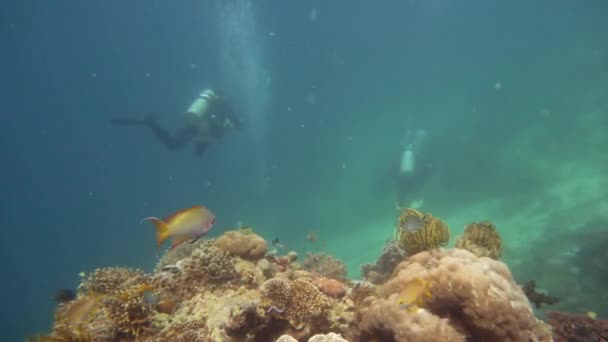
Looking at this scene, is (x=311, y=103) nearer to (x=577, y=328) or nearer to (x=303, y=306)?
(x=577, y=328)

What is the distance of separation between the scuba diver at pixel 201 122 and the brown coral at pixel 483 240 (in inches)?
776

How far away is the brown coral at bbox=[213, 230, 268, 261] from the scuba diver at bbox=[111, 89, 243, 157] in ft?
57.5

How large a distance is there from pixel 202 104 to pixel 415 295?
71.6 ft

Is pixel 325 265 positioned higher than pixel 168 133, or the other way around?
pixel 168 133

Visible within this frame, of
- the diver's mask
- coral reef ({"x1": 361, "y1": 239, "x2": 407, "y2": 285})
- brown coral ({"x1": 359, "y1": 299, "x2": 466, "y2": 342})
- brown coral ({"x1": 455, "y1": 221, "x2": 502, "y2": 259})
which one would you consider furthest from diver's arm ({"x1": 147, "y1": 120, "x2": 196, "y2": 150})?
brown coral ({"x1": 359, "y1": 299, "x2": 466, "y2": 342})

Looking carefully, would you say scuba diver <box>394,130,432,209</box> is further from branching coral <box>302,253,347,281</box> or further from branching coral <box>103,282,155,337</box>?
branching coral <box>103,282,155,337</box>

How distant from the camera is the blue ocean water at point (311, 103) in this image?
134ft

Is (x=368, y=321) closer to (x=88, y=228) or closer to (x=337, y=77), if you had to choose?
(x=337, y=77)

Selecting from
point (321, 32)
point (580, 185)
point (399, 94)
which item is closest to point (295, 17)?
point (321, 32)

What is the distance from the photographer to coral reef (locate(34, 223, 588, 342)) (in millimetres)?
3680

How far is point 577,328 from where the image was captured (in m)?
5.88

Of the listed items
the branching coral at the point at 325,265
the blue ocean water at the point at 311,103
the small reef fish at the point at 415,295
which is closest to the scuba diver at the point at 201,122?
the branching coral at the point at 325,265

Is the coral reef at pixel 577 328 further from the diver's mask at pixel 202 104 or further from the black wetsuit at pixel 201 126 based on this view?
the diver's mask at pixel 202 104

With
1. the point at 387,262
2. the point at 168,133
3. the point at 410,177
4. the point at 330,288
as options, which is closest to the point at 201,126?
the point at 168,133
